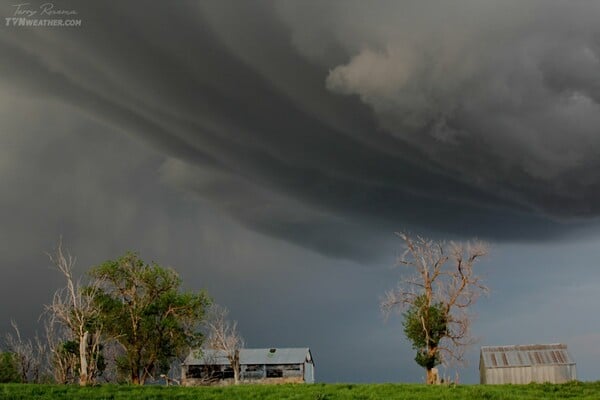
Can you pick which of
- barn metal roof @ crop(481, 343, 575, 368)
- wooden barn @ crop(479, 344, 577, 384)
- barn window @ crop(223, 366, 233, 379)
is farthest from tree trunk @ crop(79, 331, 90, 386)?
barn window @ crop(223, 366, 233, 379)

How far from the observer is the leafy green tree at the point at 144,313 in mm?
62781

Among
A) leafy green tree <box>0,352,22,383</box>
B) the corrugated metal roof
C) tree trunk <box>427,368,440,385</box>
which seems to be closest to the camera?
tree trunk <box>427,368,440,385</box>

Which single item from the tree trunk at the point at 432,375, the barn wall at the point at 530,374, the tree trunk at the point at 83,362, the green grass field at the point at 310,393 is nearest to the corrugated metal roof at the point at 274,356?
the barn wall at the point at 530,374

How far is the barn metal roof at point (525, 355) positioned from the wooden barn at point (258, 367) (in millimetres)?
36164

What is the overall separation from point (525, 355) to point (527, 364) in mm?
1280

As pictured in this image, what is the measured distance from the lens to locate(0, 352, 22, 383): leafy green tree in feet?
270

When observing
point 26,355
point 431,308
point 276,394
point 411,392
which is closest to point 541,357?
point 431,308

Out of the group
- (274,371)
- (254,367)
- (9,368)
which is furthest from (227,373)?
(9,368)

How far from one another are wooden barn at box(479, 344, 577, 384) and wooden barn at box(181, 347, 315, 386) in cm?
3626

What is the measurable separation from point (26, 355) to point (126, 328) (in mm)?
25600

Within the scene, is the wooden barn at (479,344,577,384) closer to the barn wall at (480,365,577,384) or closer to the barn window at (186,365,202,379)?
the barn wall at (480,365,577,384)

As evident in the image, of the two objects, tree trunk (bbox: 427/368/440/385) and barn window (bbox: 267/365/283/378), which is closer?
tree trunk (bbox: 427/368/440/385)

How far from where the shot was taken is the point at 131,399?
2833 centimetres

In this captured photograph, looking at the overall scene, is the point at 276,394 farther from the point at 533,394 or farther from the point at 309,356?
the point at 309,356
